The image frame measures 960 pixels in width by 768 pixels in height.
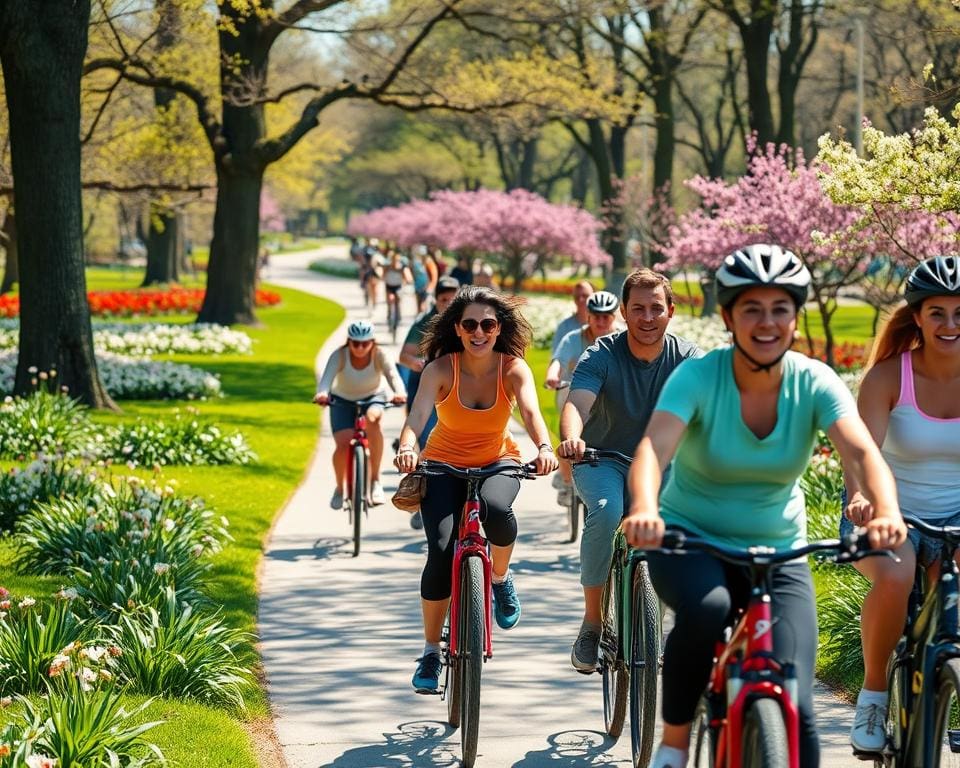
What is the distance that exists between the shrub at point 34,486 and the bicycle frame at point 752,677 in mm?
6963

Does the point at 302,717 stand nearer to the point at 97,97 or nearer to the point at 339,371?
the point at 339,371

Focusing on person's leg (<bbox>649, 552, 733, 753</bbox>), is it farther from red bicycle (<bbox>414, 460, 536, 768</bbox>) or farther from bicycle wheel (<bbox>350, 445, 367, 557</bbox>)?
bicycle wheel (<bbox>350, 445, 367, 557</bbox>)

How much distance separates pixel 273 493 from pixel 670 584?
9260 millimetres

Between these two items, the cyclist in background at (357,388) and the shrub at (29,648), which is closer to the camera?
the shrub at (29,648)

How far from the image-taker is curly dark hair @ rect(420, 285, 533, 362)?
673cm

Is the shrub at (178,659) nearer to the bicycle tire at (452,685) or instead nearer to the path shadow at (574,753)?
the bicycle tire at (452,685)

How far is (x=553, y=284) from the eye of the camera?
5888 cm

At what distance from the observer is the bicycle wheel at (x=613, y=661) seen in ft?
20.2

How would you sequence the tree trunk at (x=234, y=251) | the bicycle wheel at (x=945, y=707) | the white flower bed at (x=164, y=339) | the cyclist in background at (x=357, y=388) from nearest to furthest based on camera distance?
the bicycle wheel at (x=945, y=707) → the cyclist in background at (x=357, y=388) → the white flower bed at (x=164, y=339) → the tree trunk at (x=234, y=251)

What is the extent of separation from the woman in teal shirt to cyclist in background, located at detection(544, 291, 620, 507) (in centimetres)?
511

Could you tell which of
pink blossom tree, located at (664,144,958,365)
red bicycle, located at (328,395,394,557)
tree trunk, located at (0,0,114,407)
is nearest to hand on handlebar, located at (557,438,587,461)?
red bicycle, located at (328,395,394,557)

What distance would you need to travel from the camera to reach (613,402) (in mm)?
6668

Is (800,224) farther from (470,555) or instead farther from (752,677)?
(752,677)

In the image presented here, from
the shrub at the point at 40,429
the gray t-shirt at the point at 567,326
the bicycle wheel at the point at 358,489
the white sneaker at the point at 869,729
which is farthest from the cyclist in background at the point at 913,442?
the shrub at the point at 40,429
